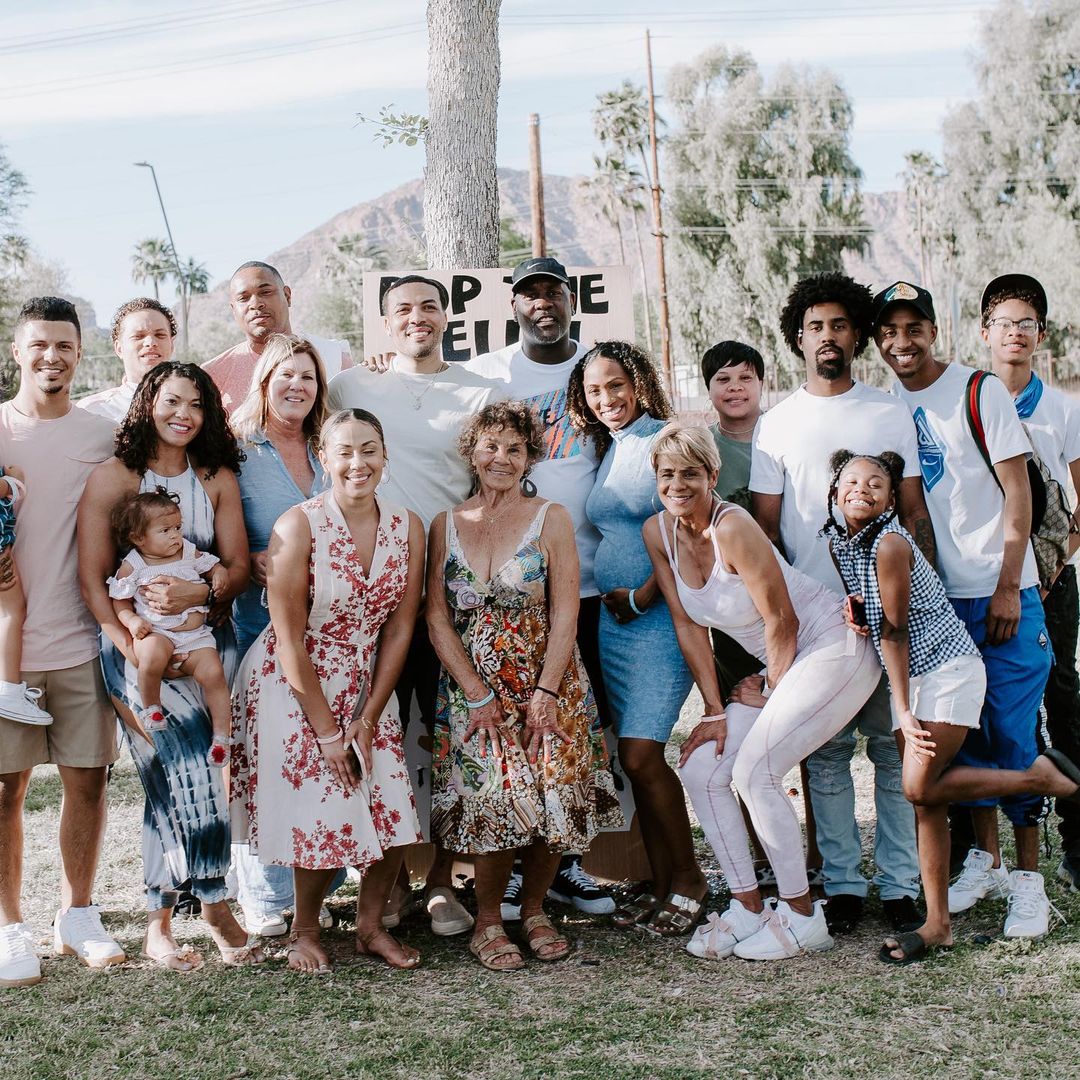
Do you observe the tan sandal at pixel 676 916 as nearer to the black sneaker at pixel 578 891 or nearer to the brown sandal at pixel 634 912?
the brown sandal at pixel 634 912

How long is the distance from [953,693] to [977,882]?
107cm

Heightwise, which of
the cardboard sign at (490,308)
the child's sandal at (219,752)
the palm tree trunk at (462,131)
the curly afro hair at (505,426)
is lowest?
the child's sandal at (219,752)

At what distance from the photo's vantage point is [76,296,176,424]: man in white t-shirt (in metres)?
5.23

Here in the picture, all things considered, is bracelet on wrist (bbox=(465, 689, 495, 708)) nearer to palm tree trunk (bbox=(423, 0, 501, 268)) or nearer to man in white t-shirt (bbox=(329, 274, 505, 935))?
man in white t-shirt (bbox=(329, 274, 505, 935))

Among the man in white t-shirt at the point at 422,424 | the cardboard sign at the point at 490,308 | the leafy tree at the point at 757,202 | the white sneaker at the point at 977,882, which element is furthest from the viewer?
the leafy tree at the point at 757,202

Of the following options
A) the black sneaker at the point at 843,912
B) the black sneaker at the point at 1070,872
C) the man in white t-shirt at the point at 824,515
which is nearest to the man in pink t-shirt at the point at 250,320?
the man in white t-shirt at the point at 824,515

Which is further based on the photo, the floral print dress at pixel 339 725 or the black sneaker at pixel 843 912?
the black sneaker at pixel 843 912

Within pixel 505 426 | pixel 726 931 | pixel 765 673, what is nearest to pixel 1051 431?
pixel 765 673

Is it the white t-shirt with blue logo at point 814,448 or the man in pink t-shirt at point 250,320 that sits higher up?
the man in pink t-shirt at point 250,320

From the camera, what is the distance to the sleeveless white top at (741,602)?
167 inches

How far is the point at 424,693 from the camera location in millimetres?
4828

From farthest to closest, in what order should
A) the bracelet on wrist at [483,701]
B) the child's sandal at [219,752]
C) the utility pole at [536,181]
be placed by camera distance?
1. the utility pole at [536,181]
2. the bracelet on wrist at [483,701]
3. the child's sandal at [219,752]

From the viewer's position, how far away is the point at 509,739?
4289mm

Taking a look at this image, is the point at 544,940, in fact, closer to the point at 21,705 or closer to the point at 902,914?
the point at 902,914
